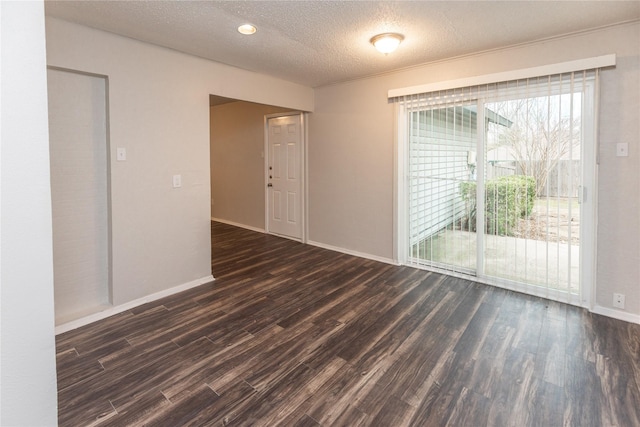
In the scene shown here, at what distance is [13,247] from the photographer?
0.69 meters

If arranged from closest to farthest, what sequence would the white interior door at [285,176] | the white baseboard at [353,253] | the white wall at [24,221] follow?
1. the white wall at [24,221]
2. the white baseboard at [353,253]
3. the white interior door at [285,176]

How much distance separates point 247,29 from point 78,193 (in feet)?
6.56

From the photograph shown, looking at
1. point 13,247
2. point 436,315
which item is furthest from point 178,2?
point 436,315

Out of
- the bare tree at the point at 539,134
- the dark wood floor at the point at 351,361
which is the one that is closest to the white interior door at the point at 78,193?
the dark wood floor at the point at 351,361

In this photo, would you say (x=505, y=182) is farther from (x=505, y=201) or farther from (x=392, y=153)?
(x=392, y=153)

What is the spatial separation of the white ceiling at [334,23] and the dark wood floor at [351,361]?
2433 mm

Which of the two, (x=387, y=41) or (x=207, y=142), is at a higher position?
(x=387, y=41)

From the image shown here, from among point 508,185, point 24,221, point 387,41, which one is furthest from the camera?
point 508,185

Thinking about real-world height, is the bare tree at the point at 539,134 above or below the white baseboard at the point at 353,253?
above

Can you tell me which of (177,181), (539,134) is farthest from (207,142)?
(539,134)

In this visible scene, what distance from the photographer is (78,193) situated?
2.88 meters

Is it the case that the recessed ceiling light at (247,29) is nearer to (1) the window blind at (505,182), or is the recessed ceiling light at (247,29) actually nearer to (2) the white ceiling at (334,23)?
(2) the white ceiling at (334,23)

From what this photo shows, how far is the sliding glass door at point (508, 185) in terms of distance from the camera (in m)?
3.04

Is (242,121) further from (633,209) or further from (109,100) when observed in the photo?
(633,209)
